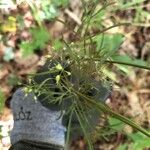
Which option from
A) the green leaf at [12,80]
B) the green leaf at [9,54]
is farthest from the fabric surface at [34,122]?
the green leaf at [9,54]

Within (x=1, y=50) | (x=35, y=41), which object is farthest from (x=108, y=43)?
(x=1, y=50)

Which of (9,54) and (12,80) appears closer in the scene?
(12,80)

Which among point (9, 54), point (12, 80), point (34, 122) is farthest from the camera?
point (9, 54)

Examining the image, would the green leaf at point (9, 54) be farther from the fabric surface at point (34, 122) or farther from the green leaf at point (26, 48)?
the fabric surface at point (34, 122)

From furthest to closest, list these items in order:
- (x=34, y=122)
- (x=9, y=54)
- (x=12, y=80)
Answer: (x=9, y=54) → (x=12, y=80) → (x=34, y=122)

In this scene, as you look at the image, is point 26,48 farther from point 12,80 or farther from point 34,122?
point 34,122

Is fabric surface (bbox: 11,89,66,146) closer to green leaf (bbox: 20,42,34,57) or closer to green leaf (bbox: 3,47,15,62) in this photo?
green leaf (bbox: 20,42,34,57)

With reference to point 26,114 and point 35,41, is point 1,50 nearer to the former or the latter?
point 35,41

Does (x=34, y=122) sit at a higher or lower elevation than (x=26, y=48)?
lower

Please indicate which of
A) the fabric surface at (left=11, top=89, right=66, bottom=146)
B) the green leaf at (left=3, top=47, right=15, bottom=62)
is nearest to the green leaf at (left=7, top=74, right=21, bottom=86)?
the green leaf at (left=3, top=47, right=15, bottom=62)

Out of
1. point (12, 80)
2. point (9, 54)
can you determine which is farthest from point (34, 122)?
point (9, 54)
